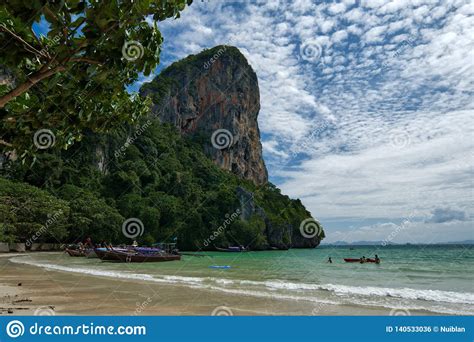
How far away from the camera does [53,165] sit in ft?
Answer: 176

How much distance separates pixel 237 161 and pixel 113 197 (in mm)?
70427

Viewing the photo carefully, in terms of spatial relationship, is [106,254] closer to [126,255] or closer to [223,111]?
[126,255]

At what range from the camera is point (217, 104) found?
12662 cm

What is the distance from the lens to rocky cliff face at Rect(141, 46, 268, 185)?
114125mm

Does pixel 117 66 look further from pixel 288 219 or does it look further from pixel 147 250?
pixel 288 219

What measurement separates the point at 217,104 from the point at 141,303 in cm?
11853

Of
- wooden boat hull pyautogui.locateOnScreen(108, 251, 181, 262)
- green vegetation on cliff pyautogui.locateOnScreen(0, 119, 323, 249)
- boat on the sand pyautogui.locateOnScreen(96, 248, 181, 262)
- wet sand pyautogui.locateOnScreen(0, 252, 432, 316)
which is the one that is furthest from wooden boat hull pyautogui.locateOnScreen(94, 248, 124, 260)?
wet sand pyautogui.locateOnScreen(0, 252, 432, 316)

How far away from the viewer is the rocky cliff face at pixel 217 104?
114 metres

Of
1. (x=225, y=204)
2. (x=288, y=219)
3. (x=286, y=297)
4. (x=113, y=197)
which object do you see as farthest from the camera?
(x=288, y=219)

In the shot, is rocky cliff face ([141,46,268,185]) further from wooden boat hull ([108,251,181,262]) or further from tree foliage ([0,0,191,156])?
tree foliage ([0,0,191,156])

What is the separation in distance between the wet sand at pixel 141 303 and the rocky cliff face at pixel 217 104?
9587cm

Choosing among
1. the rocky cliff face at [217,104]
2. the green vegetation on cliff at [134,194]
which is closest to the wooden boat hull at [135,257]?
the green vegetation on cliff at [134,194]

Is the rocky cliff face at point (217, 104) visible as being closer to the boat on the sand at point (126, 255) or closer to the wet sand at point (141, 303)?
the boat on the sand at point (126, 255)

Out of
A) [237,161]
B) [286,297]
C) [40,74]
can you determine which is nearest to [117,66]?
[40,74]
